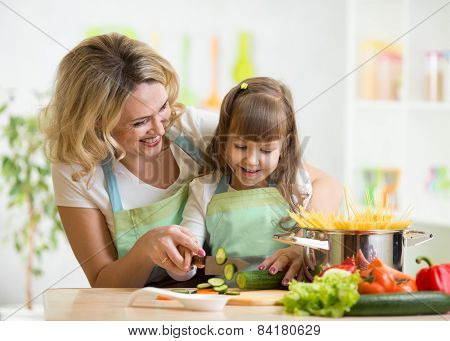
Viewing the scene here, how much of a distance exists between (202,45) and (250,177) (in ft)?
7.27

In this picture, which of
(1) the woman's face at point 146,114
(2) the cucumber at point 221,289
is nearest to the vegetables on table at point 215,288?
(2) the cucumber at point 221,289

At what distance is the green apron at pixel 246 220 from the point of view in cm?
185

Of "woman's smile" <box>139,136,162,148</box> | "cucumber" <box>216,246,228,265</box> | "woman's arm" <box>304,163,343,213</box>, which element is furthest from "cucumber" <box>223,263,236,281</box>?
"woman's smile" <box>139,136,162,148</box>

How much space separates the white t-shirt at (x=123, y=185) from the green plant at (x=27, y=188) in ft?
5.15

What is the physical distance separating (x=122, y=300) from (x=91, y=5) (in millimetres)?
2550

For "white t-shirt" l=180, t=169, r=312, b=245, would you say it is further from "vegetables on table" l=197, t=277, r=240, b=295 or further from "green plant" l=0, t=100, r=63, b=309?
"green plant" l=0, t=100, r=63, b=309

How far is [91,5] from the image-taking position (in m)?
3.77

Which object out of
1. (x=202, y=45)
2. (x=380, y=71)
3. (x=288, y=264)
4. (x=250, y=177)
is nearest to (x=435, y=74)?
(x=380, y=71)

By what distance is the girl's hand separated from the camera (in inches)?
62.4

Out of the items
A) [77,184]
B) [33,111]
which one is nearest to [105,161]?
[77,184]

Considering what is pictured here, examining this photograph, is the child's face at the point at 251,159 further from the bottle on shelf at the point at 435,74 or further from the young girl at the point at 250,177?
the bottle on shelf at the point at 435,74

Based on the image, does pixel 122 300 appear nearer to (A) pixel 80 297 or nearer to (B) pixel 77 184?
(A) pixel 80 297

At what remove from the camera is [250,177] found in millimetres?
1936

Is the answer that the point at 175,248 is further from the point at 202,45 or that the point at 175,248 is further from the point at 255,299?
the point at 202,45
